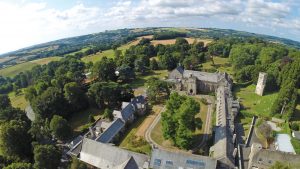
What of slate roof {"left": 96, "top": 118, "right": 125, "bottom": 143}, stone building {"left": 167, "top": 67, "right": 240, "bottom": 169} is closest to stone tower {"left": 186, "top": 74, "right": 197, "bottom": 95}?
stone building {"left": 167, "top": 67, "right": 240, "bottom": 169}

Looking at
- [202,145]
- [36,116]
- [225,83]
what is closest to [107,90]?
[36,116]

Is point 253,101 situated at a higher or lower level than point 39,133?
lower

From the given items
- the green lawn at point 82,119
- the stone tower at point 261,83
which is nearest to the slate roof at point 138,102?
the green lawn at point 82,119

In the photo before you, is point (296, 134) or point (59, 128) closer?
point (296, 134)

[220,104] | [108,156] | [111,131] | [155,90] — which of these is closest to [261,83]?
[220,104]

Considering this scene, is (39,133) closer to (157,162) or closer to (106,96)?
(106,96)

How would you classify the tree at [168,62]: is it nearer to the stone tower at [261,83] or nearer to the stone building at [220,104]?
the stone building at [220,104]

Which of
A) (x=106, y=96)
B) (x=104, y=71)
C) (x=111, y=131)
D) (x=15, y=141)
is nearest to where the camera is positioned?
(x=15, y=141)
